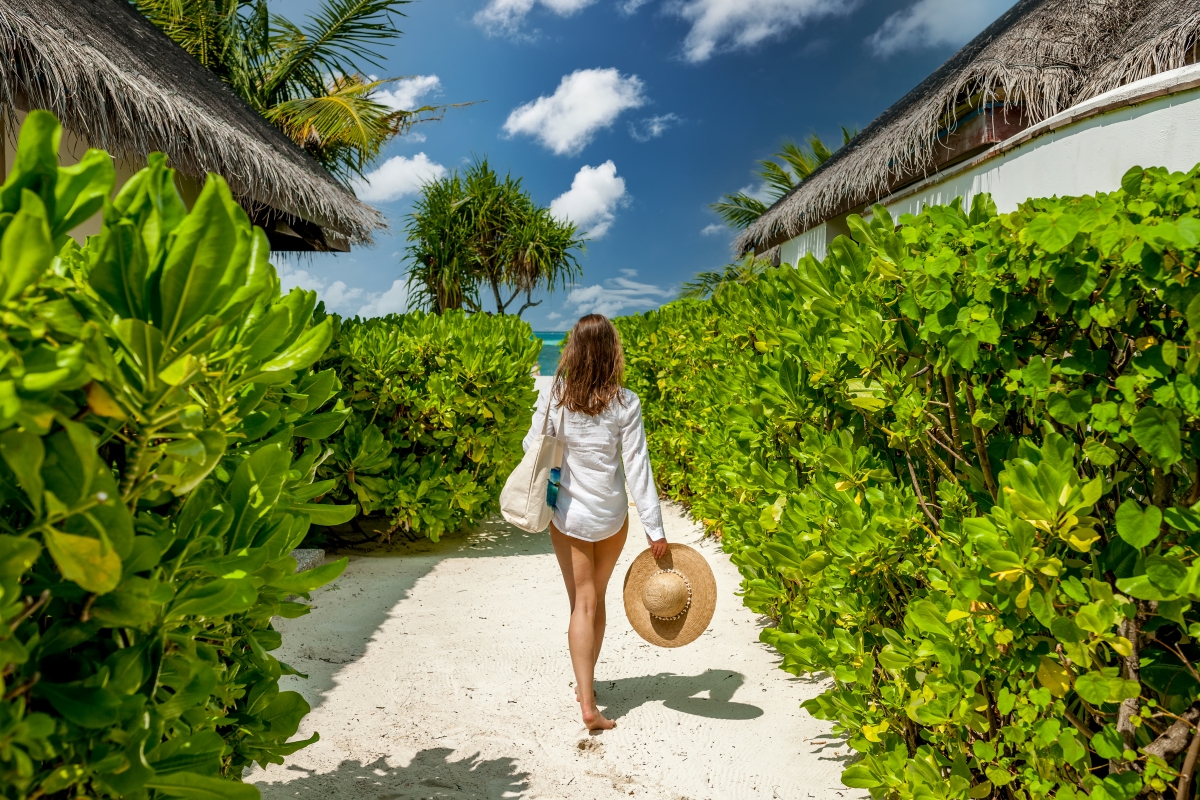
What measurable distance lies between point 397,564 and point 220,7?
15.8 metres

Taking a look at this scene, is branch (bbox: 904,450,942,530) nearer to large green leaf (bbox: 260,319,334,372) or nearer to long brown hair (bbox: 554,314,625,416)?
long brown hair (bbox: 554,314,625,416)

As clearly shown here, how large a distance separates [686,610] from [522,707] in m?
0.89

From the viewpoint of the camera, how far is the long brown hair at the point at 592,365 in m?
3.30

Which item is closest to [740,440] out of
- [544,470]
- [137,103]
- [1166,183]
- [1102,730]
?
[544,470]

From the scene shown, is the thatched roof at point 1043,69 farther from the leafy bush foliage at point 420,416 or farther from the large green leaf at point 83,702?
the large green leaf at point 83,702

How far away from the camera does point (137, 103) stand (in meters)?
5.08

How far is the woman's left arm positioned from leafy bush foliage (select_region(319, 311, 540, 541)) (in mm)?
2489

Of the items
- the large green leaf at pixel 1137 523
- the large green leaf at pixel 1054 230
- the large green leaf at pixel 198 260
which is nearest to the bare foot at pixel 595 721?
the large green leaf at pixel 1137 523

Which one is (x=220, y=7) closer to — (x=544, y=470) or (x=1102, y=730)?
(x=544, y=470)

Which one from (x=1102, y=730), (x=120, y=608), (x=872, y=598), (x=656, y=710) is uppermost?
(x=120, y=608)

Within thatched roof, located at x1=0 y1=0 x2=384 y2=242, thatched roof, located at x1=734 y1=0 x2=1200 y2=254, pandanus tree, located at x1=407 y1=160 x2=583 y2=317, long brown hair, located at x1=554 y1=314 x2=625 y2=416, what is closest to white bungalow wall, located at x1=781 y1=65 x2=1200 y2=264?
thatched roof, located at x1=734 y1=0 x2=1200 y2=254

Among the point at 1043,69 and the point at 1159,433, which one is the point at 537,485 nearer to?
the point at 1159,433

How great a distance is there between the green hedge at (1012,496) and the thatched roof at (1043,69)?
233 inches

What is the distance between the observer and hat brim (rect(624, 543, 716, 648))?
10.9 ft
